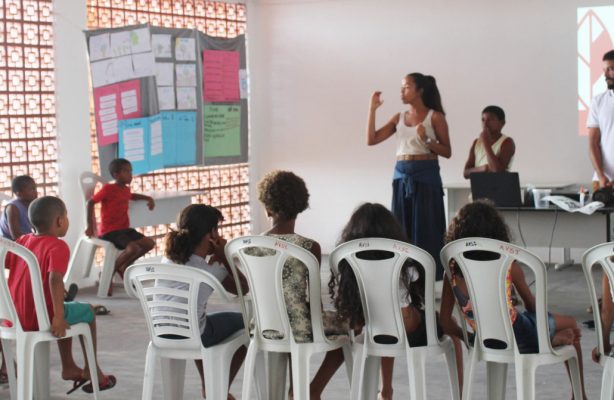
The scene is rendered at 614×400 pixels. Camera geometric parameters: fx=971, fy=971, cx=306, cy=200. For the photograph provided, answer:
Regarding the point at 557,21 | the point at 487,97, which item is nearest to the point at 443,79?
the point at 487,97

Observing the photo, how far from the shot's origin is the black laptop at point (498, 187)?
6527 millimetres

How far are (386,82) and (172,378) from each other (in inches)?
236

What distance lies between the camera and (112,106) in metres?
8.21

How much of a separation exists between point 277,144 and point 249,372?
648 cm

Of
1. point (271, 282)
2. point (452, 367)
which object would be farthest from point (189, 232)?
point (452, 367)

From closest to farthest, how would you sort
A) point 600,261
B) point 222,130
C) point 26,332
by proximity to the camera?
point 600,261 < point 26,332 < point 222,130

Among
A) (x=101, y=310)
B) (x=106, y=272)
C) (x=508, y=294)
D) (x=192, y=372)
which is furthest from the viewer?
(x=106, y=272)

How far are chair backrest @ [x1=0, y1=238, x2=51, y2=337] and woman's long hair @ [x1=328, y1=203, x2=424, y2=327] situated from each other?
1279 millimetres

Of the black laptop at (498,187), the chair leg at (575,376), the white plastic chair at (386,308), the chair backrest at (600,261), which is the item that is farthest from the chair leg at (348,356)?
the black laptop at (498,187)

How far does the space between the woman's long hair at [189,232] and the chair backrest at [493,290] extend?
1034 millimetres

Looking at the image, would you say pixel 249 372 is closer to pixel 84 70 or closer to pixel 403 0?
pixel 84 70

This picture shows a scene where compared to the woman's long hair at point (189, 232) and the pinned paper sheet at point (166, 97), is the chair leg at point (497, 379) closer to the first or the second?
the woman's long hair at point (189, 232)

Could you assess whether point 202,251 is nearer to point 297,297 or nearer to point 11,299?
point 297,297

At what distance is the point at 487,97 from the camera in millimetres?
9281
